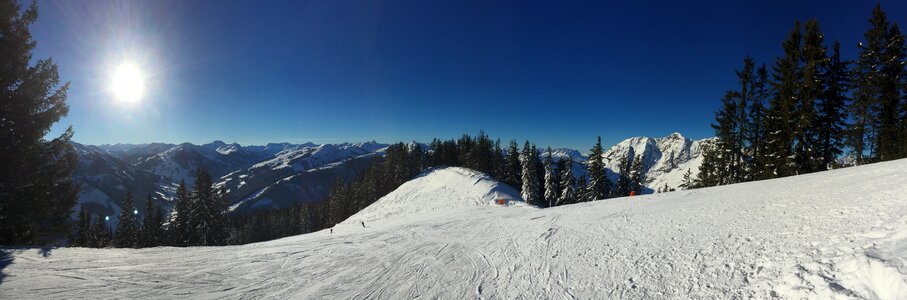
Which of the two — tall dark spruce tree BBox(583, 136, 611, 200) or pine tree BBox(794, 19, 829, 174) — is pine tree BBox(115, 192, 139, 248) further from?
pine tree BBox(794, 19, 829, 174)

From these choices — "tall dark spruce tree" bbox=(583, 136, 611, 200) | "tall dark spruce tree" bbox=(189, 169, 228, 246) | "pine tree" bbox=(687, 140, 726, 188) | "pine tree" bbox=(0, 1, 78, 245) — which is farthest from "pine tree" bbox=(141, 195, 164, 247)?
"pine tree" bbox=(687, 140, 726, 188)

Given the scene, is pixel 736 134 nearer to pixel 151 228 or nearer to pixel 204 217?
pixel 204 217

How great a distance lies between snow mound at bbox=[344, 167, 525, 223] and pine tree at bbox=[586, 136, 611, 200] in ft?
30.8

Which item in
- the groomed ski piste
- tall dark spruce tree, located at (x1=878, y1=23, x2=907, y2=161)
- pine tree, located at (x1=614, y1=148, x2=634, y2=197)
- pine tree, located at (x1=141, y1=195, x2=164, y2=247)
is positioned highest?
tall dark spruce tree, located at (x1=878, y1=23, x2=907, y2=161)

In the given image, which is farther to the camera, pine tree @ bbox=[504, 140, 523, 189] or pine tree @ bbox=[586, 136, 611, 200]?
pine tree @ bbox=[504, 140, 523, 189]

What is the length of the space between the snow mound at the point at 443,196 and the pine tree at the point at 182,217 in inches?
701

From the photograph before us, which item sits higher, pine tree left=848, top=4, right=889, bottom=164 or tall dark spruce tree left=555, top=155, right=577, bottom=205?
pine tree left=848, top=4, right=889, bottom=164

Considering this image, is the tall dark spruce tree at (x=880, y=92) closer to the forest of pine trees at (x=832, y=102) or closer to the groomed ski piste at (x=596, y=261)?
the forest of pine trees at (x=832, y=102)

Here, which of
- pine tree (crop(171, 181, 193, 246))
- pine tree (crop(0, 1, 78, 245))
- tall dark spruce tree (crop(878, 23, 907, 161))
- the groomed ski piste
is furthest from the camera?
pine tree (crop(171, 181, 193, 246))

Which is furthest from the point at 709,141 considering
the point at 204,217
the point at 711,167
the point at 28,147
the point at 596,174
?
the point at 204,217

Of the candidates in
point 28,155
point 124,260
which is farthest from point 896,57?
point 28,155

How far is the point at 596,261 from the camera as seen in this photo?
9359 millimetres

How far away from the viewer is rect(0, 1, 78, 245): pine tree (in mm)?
12688

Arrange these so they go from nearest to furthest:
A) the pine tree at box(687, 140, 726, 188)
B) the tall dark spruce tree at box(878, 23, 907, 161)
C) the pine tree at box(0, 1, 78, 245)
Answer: the pine tree at box(0, 1, 78, 245)
the tall dark spruce tree at box(878, 23, 907, 161)
the pine tree at box(687, 140, 726, 188)
